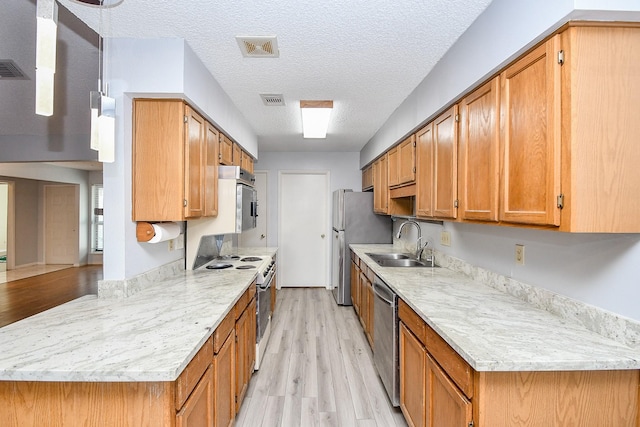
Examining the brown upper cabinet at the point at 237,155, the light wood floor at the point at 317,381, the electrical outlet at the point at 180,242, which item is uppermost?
the brown upper cabinet at the point at 237,155

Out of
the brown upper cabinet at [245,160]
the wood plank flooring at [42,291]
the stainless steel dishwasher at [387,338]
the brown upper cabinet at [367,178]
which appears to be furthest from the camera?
the brown upper cabinet at [367,178]

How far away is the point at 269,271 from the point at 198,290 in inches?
51.4

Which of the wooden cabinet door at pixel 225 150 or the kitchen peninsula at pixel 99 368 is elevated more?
the wooden cabinet door at pixel 225 150

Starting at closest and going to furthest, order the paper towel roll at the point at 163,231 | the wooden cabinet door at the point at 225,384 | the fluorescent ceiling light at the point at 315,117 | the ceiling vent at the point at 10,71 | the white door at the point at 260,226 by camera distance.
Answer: the wooden cabinet door at the point at 225,384 → the paper towel roll at the point at 163,231 → the ceiling vent at the point at 10,71 → the fluorescent ceiling light at the point at 315,117 → the white door at the point at 260,226

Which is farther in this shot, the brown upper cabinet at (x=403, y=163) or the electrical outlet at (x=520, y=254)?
the brown upper cabinet at (x=403, y=163)

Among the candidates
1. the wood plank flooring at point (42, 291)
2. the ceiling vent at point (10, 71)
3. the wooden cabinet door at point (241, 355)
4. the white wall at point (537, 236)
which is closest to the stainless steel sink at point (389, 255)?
the white wall at point (537, 236)

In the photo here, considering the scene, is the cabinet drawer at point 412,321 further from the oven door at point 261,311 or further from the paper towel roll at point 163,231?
the paper towel roll at point 163,231

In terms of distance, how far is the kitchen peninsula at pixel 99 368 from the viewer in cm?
106

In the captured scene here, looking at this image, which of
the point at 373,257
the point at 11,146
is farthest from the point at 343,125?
the point at 11,146

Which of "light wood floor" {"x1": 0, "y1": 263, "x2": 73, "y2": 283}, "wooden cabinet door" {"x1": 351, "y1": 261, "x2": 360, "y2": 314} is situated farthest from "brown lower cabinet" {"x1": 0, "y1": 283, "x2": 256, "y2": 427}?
"light wood floor" {"x1": 0, "y1": 263, "x2": 73, "y2": 283}

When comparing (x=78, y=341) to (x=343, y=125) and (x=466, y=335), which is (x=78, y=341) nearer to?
(x=466, y=335)

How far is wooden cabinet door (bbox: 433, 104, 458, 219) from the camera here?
81.9 inches

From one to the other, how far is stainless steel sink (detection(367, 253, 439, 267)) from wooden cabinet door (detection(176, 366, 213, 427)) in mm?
2011

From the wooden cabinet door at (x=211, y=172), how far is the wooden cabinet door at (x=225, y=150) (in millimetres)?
127
